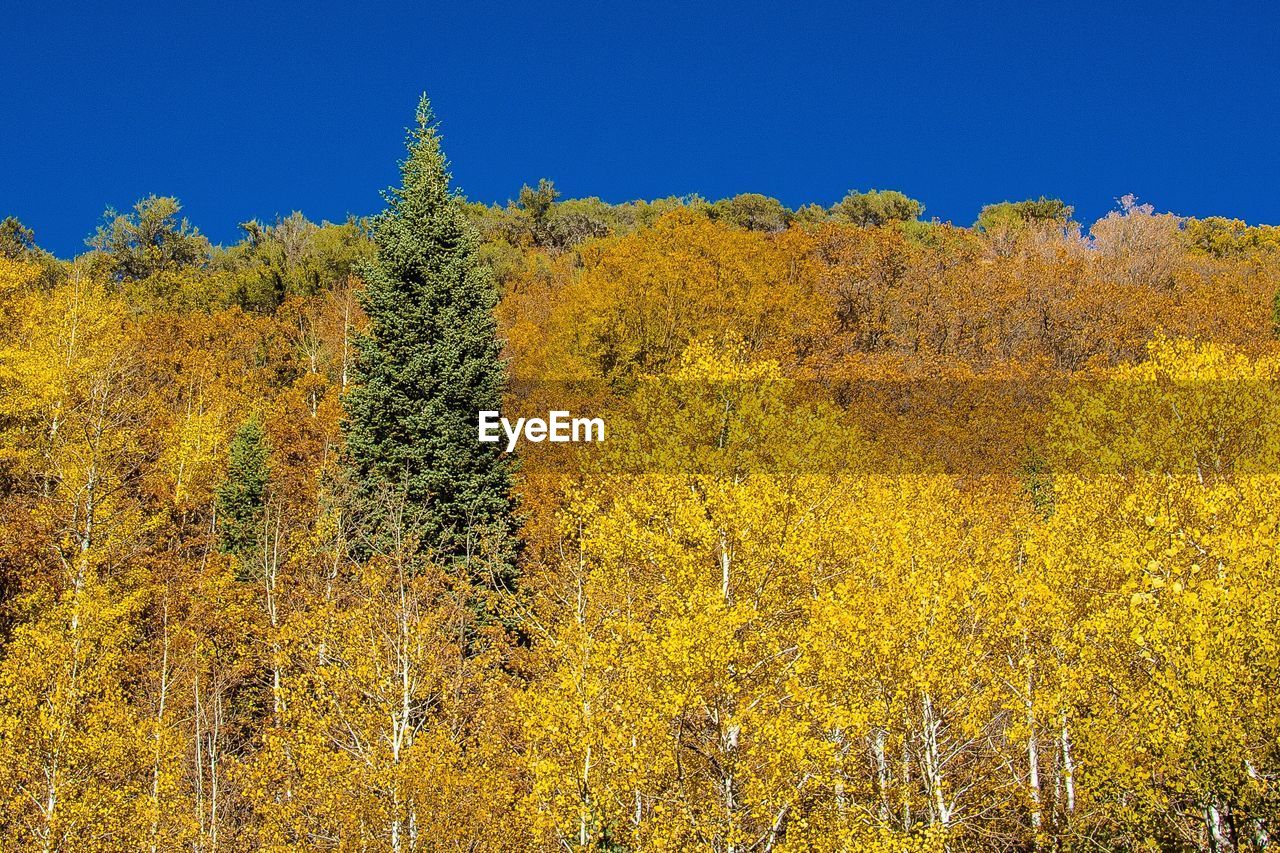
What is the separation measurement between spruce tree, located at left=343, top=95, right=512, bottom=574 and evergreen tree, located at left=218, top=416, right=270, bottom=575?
645cm

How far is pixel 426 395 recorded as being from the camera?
31.0 meters

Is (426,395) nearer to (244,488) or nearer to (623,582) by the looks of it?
(623,582)

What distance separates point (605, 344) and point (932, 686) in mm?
30786

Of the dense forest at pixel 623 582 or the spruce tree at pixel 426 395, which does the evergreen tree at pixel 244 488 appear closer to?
the dense forest at pixel 623 582

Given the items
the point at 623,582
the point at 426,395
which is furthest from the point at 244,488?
the point at 623,582

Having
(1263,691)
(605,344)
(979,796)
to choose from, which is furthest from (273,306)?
(1263,691)

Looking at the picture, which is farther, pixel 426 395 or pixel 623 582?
pixel 426 395

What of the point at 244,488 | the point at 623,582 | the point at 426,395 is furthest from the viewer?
the point at 244,488

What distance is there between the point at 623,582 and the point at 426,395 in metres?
9.57

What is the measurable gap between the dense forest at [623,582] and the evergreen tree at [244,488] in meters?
0.17

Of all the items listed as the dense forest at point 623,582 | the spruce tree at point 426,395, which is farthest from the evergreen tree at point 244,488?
the spruce tree at point 426,395

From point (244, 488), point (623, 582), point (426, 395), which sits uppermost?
point (426, 395)

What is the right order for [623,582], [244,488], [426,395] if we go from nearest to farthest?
1. [623,582]
2. [426,395]
3. [244,488]

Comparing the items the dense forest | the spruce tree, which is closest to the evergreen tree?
the dense forest
